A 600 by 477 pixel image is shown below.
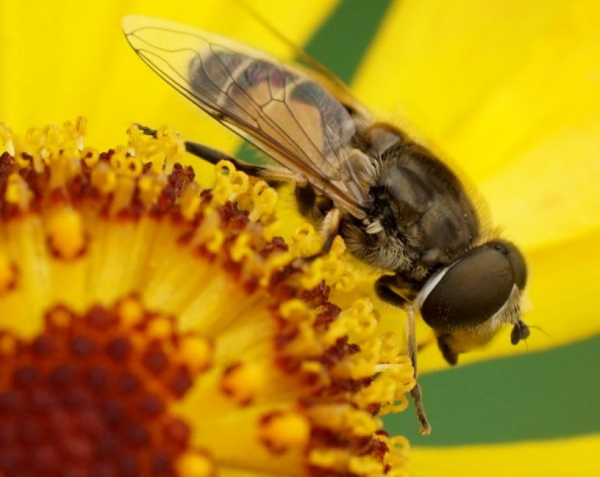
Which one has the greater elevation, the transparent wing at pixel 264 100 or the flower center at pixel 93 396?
the transparent wing at pixel 264 100

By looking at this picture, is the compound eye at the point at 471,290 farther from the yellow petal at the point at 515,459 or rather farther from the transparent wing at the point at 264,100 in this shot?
the yellow petal at the point at 515,459

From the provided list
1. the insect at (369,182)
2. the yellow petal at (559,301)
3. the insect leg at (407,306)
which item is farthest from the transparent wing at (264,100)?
the yellow petal at (559,301)

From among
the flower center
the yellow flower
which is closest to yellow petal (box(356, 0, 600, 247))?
the yellow flower

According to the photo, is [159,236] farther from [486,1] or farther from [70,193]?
[486,1]

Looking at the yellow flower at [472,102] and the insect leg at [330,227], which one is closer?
the insect leg at [330,227]

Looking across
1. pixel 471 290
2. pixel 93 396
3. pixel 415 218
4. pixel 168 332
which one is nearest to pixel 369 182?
pixel 415 218

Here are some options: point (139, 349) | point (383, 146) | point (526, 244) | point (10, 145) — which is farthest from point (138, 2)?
point (139, 349)

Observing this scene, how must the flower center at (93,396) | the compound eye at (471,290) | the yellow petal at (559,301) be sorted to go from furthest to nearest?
the yellow petal at (559,301) → the compound eye at (471,290) → the flower center at (93,396)
